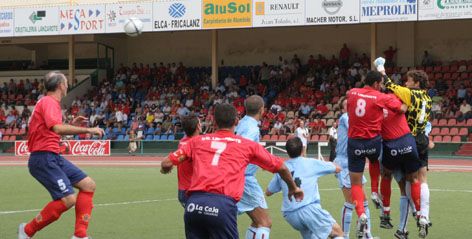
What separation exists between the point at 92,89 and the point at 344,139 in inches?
1438

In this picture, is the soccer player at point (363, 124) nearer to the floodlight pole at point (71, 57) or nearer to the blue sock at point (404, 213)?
the blue sock at point (404, 213)

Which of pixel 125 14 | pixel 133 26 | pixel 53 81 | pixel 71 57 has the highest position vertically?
pixel 125 14

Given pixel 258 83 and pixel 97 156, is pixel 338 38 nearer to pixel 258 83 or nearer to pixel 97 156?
pixel 258 83

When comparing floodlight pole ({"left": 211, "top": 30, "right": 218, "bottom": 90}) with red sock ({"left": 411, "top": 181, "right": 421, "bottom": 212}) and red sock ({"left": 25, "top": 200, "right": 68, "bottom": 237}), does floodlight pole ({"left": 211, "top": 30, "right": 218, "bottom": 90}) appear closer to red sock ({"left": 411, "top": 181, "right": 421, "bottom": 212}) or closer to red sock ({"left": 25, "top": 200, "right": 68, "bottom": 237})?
red sock ({"left": 411, "top": 181, "right": 421, "bottom": 212})

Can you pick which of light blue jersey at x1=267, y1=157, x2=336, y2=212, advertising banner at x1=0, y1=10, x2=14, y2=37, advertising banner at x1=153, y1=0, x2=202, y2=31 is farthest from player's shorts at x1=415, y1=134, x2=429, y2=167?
advertising banner at x1=0, y1=10, x2=14, y2=37

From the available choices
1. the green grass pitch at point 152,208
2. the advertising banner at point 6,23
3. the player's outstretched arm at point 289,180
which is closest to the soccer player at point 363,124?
the green grass pitch at point 152,208

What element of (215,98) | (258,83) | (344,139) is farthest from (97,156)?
(344,139)

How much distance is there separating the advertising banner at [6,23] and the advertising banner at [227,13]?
10418 mm

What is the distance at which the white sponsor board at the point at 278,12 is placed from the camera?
37.2 metres

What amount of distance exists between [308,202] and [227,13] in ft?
97.5

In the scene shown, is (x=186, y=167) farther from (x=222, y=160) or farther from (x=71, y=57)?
(x=71, y=57)

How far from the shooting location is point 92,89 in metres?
47.2

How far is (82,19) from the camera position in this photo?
4125 centimetres

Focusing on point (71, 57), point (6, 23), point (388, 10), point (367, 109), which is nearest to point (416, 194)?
point (367, 109)
